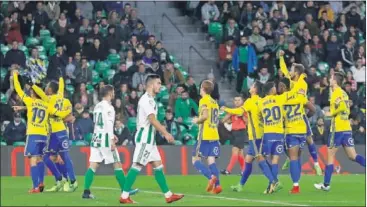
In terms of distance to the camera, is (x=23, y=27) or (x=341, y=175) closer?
(x=341, y=175)

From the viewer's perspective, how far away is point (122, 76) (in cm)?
3406

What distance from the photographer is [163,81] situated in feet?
115

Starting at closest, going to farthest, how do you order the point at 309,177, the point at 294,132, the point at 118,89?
the point at 294,132
the point at 309,177
the point at 118,89

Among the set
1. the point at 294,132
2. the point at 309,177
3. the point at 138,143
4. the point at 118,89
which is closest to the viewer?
the point at 138,143

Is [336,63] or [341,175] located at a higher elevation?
[336,63]

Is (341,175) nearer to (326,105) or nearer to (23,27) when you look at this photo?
(326,105)

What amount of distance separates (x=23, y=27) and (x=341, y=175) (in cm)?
1095

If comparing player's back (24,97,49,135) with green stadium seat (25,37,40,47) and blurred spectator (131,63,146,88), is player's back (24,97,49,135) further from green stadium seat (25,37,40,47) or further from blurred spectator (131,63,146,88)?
green stadium seat (25,37,40,47)

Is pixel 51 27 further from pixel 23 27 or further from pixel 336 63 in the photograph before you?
pixel 336 63

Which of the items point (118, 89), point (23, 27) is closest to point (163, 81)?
point (118, 89)

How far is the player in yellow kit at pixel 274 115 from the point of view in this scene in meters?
21.8

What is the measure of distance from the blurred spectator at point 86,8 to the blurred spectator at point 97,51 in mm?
2525

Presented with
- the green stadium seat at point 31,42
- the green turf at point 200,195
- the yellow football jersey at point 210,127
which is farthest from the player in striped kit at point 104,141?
the green stadium seat at point 31,42

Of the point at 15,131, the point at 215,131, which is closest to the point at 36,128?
the point at 215,131
